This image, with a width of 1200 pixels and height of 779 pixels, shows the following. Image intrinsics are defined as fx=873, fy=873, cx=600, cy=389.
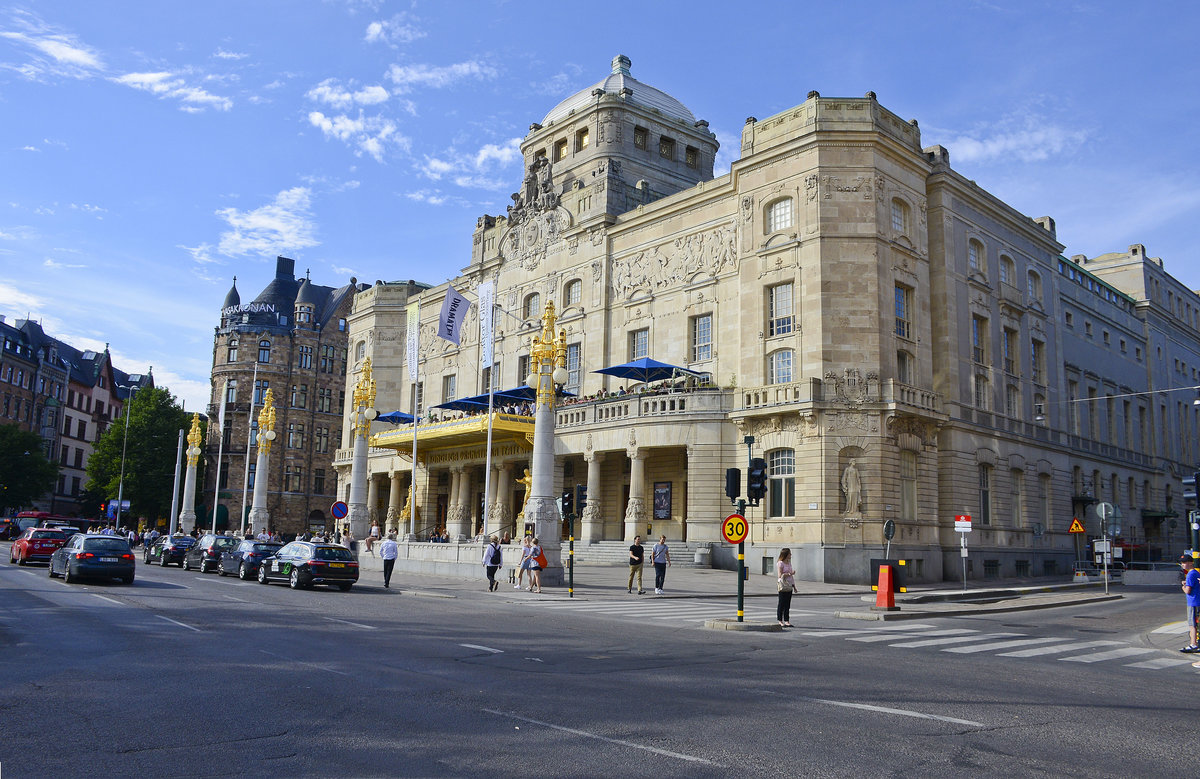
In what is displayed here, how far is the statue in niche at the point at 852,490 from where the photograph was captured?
36219 mm

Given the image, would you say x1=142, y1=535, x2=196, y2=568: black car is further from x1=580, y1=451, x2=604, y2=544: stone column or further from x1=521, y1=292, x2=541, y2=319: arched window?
x1=521, y1=292, x2=541, y2=319: arched window

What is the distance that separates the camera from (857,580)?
35562 mm

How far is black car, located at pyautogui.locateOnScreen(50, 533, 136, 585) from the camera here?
26000 millimetres

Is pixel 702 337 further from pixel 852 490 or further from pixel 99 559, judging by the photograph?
Answer: pixel 99 559

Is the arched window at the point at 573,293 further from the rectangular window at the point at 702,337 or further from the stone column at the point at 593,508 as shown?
the stone column at the point at 593,508

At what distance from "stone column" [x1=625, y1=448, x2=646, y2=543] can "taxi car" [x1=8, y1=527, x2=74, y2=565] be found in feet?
79.6

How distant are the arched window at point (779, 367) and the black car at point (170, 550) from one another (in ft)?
88.7

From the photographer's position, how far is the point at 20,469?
240ft

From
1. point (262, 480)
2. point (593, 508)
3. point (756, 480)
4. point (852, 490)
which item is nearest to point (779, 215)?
point (852, 490)

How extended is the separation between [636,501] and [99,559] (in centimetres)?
2281

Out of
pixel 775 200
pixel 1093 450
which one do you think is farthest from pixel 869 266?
pixel 1093 450

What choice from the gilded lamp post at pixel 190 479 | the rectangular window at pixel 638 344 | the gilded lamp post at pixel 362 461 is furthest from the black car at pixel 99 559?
the gilded lamp post at pixel 190 479

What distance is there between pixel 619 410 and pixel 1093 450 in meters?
30.4

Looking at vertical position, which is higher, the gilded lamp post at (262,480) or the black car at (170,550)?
the gilded lamp post at (262,480)
